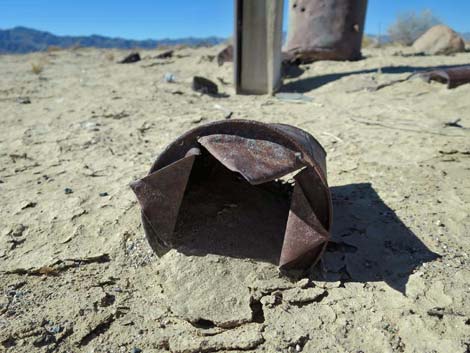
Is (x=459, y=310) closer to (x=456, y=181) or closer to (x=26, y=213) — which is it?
(x=456, y=181)

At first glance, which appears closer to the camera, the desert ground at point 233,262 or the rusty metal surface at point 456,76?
the desert ground at point 233,262

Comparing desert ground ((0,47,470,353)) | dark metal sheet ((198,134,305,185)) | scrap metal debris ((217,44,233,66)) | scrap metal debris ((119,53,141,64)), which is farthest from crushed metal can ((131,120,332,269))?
scrap metal debris ((119,53,141,64))

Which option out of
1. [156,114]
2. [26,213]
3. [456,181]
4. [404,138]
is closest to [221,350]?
[26,213]

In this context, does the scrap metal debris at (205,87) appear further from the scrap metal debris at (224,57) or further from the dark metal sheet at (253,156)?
the dark metal sheet at (253,156)

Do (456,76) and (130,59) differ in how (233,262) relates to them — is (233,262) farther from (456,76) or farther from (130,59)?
(130,59)

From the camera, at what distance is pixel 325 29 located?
22.9 ft

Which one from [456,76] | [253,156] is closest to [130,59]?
[456,76]

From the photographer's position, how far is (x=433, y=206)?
2547 millimetres

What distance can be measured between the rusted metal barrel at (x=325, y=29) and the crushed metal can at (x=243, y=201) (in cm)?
543

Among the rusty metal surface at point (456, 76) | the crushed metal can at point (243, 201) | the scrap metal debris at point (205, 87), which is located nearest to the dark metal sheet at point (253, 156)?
the crushed metal can at point (243, 201)

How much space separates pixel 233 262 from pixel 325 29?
19.9ft

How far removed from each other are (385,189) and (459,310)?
1215mm

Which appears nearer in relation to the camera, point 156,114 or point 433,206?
point 433,206

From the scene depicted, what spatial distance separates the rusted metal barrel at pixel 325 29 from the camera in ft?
22.4
